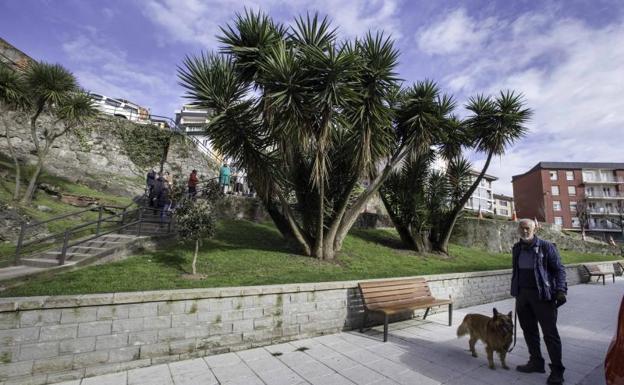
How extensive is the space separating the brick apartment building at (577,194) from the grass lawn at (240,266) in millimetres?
55938

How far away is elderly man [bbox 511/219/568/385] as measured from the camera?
12.1ft

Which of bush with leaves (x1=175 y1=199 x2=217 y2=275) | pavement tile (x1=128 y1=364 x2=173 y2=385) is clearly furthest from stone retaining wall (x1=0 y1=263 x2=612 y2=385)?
bush with leaves (x1=175 y1=199 x2=217 y2=275)

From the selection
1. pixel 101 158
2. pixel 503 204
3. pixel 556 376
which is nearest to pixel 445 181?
pixel 556 376

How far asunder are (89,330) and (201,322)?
4.17 ft

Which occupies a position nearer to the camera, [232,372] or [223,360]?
[232,372]

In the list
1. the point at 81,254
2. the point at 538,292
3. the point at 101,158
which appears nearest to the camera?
the point at 538,292

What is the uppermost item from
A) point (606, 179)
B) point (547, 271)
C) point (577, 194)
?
point (606, 179)

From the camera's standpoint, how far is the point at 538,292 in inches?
149

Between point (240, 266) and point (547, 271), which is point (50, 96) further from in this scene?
point (547, 271)

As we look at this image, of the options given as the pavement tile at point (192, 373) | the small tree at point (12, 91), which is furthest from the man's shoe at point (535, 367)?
the small tree at point (12, 91)

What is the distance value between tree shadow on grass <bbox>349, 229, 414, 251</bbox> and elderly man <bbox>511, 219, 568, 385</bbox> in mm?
9138

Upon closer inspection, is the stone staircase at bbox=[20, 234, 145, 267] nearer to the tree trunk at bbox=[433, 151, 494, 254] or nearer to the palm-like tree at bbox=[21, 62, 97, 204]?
the palm-like tree at bbox=[21, 62, 97, 204]

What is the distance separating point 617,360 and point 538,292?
1.64 meters

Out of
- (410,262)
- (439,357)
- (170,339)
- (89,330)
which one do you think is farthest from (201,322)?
(410,262)
